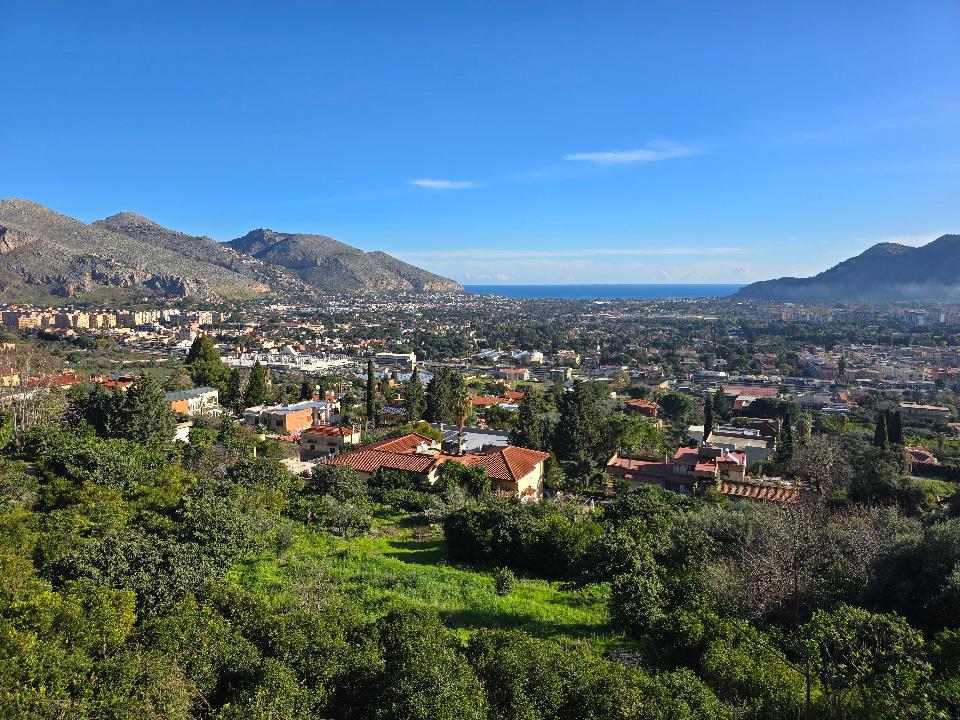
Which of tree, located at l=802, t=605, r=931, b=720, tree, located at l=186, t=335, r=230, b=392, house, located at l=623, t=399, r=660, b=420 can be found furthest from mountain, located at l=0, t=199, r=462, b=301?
tree, located at l=802, t=605, r=931, b=720

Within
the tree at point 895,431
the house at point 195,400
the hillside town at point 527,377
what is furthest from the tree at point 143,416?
the tree at point 895,431

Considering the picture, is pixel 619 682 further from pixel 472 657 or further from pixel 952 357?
pixel 952 357

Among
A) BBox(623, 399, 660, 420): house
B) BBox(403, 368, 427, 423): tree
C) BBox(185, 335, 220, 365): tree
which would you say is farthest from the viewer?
BBox(623, 399, 660, 420): house

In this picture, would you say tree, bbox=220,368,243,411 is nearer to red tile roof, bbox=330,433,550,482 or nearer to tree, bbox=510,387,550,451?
red tile roof, bbox=330,433,550,482

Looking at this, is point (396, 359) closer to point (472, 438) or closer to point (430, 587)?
point (472, 438)

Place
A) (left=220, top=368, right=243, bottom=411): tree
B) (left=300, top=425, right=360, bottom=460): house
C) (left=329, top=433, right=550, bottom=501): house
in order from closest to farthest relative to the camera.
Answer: (left=329, top=433, right=550, bottom=501): house < (left=300, top=425, right=360, bottom=460): house < (left=220, top=368, right=243, bottom=411): tree

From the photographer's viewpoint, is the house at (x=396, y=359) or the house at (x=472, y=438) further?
the house at (x=396, y=359)

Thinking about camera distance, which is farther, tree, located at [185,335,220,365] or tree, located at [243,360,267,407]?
tree, located at [185,335,220,365]

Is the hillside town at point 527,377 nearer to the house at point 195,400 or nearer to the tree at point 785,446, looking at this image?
the house at point 195,400
